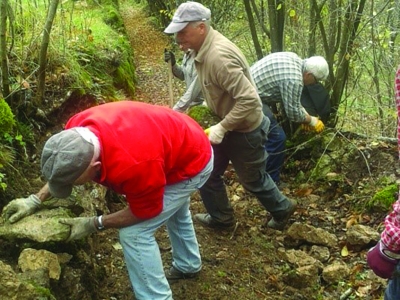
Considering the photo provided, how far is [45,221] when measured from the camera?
3.36 metres

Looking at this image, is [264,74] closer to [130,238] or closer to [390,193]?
[390,193]

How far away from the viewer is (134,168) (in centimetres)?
276

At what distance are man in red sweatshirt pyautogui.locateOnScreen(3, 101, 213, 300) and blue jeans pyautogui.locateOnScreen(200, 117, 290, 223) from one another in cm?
108

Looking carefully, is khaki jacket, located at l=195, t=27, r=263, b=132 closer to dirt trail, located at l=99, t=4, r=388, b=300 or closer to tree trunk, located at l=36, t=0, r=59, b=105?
dirt trail, located at l=99, t=4, r=388, b=300

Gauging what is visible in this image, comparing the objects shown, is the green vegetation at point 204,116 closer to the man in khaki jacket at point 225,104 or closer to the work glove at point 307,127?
the man in khaki jacket at point 225,104

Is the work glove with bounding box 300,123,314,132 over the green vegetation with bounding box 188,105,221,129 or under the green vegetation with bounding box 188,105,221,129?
under

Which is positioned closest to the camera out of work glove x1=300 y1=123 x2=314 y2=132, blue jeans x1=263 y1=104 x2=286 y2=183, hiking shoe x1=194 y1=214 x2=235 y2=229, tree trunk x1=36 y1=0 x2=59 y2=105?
tree trunk x1=36 y1=0 x2=59 y2=105

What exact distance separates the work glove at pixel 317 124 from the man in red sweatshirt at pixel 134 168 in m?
2.90

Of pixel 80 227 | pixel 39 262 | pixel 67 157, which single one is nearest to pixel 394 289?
pixel 67 157

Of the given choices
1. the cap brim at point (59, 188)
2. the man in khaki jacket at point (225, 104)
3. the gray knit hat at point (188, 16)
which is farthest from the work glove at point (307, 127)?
the cap brim at point (59, 188)

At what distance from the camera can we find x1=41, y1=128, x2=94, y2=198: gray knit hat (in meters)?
2.56

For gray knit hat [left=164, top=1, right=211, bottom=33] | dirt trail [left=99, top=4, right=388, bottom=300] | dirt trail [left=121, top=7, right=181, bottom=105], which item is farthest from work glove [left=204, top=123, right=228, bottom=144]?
dirt trail [left=121, top=7, right=181, bottom=105]

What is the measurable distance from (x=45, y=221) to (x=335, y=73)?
4979 millimetres

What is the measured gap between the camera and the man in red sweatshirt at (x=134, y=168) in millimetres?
2639
